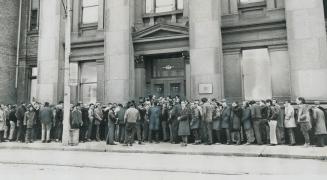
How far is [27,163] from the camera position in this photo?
10.7 metres

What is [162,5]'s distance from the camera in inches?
766

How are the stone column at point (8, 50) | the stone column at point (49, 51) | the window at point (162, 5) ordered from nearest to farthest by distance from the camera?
the window at point (162, 5) → the stone column at point (49, 51) → the stone column at point (8, 50)

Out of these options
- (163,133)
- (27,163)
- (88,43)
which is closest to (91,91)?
(88,43)

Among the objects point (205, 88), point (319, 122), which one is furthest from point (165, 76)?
point (319, 122)

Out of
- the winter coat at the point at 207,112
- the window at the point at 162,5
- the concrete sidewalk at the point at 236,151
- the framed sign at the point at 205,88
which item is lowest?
the concrete sidewalk at the point at 236,151

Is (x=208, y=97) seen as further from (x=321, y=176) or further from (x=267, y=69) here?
(x=321, y=176)

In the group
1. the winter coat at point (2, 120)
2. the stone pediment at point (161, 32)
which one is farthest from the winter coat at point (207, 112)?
the winter coat at point (2, 120)

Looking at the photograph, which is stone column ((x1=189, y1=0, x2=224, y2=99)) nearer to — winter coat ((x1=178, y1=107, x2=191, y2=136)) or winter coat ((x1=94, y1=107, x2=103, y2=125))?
winter coat ((x1=178, y1=107, x2=191, y2=136))

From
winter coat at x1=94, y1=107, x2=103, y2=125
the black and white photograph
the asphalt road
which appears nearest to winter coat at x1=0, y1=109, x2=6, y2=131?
the black and white photograph

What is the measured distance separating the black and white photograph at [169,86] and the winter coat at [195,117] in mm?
62

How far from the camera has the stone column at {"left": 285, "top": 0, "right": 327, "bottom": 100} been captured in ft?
50.0

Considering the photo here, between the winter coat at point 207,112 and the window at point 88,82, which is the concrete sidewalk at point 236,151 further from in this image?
the window at point 88,82

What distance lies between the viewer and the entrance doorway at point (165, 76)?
18.9 metres

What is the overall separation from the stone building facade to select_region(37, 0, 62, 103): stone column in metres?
0.06
